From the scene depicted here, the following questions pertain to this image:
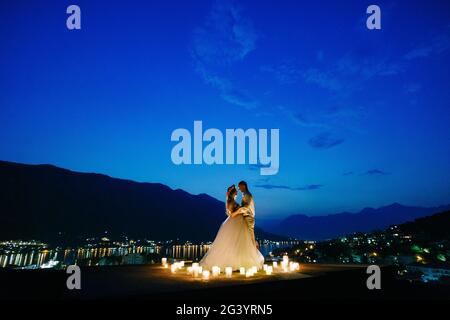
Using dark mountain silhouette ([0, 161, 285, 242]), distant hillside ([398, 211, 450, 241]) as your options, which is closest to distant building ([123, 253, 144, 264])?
distant hillside ([398, 211, 450, 241])

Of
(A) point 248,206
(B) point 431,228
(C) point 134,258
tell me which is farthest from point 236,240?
(B) point 431,228

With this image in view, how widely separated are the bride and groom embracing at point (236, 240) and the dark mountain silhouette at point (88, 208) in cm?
8026

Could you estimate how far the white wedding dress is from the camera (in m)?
8.66

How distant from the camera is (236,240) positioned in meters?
8.82

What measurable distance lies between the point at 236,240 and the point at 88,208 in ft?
335

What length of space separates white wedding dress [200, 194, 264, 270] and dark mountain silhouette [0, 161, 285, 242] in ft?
263

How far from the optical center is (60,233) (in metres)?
80.9

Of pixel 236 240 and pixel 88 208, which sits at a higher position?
pixel 236 240

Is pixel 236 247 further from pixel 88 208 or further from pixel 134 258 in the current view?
pixel 88 208

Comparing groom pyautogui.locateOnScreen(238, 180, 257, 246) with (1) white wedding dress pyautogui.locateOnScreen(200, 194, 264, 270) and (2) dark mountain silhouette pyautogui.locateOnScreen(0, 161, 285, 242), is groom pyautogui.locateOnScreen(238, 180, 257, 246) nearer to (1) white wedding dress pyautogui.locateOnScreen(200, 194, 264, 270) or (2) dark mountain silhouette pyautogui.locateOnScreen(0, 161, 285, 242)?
(1) white wedding dress pyautogui.locateOnScreen(200, 194, 264, 270)
